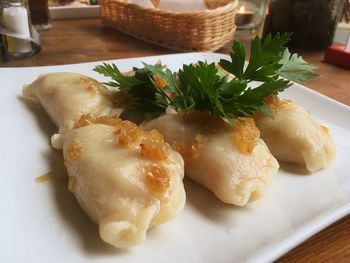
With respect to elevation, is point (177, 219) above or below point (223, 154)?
below

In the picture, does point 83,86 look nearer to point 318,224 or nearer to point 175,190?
point 175,190

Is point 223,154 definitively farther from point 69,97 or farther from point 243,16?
point 243,16

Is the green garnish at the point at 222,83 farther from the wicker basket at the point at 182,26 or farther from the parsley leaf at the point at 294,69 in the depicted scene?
the wicker basket at the point at 182,26

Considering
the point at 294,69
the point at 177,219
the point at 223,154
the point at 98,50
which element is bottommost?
the point at 98,50

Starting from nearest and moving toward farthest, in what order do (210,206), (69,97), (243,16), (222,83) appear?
(210,206) < (222,83) < (69,97) < (243,16)

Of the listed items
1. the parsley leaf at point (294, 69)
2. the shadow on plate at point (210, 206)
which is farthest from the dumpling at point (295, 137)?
the shadow on plate at point (210, 206)

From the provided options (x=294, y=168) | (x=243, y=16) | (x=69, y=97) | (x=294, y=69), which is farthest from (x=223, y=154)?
(x=243, y=16)

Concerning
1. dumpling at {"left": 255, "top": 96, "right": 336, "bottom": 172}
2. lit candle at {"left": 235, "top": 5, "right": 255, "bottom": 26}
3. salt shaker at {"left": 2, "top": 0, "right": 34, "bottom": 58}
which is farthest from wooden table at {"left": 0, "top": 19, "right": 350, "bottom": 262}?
dumpling at {"left": 255, "top": 96, "right": 336, "bottom": 172}
